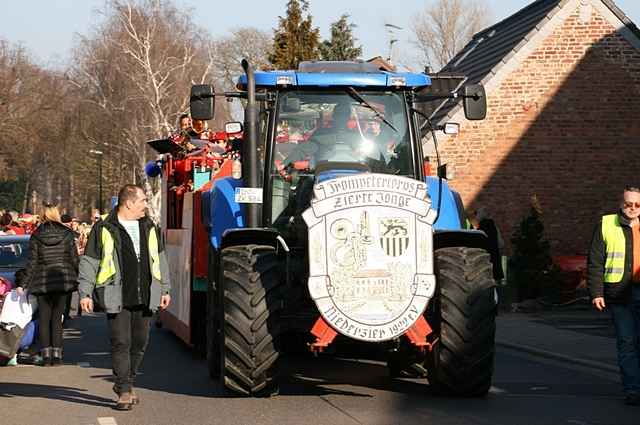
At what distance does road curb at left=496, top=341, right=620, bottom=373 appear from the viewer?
47.8ft

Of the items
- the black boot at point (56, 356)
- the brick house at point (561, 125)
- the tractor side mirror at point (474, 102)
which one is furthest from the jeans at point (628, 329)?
the brick house at point (561, 125)

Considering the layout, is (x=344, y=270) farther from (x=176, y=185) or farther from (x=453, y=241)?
(x=176, y=185)

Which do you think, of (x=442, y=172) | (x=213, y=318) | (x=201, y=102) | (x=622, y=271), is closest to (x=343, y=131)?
(x=442, y=172)

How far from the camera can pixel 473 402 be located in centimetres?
1122

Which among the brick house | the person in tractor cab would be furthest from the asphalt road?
the brick house

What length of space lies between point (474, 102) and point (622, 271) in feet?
6.29

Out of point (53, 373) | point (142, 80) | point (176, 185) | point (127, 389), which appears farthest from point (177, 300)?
point (142, 80)

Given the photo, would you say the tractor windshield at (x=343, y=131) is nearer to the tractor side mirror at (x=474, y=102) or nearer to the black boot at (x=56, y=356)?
the tractor side mirror at (x=474, y=102)

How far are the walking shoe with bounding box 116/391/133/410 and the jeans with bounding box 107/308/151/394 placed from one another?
33mm

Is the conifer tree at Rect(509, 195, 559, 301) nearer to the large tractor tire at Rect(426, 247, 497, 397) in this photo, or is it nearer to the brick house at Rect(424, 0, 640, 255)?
the brick house at Rect(424, 0, 640, 255)

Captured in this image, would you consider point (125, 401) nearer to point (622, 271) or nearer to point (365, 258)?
point (365, 258)

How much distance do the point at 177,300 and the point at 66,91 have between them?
208 feet

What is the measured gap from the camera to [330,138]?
12242mm

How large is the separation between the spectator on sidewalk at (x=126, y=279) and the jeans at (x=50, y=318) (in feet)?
14.0
